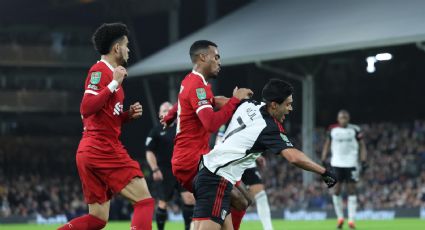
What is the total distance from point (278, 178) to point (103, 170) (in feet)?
77.6

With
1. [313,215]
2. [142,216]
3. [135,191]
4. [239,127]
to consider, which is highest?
[239,127]

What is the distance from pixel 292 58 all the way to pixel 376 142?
4733mm

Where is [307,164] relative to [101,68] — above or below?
below

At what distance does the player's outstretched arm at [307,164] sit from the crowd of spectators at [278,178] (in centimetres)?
1846

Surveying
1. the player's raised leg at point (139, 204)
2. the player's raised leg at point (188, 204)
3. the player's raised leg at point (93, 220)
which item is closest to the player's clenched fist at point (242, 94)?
the player's raised leg at point (139, 204)

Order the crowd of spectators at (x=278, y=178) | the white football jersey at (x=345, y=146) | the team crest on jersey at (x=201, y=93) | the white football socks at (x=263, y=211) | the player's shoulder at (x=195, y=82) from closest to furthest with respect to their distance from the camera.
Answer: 1. the team crest on jersey at (x=201, y=93)
2. the player's shoulder at (x=195, y=82)
3. the white football socks at (x=263, y=211)
4. the white football jersey at (x=345, y=146)
5. the crowd of spectators at (x=278, y=178)

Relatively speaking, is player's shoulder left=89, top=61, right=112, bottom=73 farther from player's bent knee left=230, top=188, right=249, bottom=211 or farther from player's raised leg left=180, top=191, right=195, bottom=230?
player's raised leg left=180, top=191, right=195, bottom=230

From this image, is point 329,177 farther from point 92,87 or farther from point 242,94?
point 92,87

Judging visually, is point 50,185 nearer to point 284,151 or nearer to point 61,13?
point 61,13

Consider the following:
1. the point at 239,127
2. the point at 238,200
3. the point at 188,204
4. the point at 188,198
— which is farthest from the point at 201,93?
the point at 188,204

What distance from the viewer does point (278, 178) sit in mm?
32719

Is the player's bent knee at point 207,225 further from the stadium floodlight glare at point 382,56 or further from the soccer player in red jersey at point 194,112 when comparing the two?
the stadium floodlight glare at point 382,56

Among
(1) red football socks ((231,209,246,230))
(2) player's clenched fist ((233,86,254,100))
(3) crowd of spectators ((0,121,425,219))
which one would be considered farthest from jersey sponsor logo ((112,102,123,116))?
(3) crowd of spectators ((0,121,425,219))

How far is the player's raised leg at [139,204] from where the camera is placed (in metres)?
9.23
